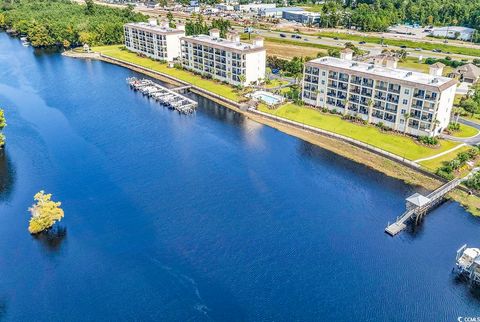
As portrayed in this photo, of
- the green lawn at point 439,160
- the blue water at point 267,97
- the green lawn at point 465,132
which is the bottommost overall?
Result: the green lawn at point 439,160

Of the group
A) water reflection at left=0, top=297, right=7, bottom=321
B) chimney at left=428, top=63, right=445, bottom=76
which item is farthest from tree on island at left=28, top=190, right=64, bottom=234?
chimney at left=428, top=63, right=445, bottom=76

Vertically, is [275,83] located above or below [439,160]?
above

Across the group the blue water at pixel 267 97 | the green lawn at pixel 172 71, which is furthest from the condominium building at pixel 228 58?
the blue water at pixel 267 97

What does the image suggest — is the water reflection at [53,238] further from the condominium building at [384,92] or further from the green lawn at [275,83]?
the green lawn at [275,83]

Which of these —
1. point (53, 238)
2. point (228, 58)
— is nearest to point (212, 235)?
point (53, 238)

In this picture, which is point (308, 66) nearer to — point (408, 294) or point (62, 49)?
point (408, 294)

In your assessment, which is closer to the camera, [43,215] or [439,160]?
[43,215]

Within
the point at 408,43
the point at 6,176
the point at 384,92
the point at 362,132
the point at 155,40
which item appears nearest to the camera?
the point at 6,176

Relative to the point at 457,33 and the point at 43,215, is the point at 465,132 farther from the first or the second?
the point at 457,33
